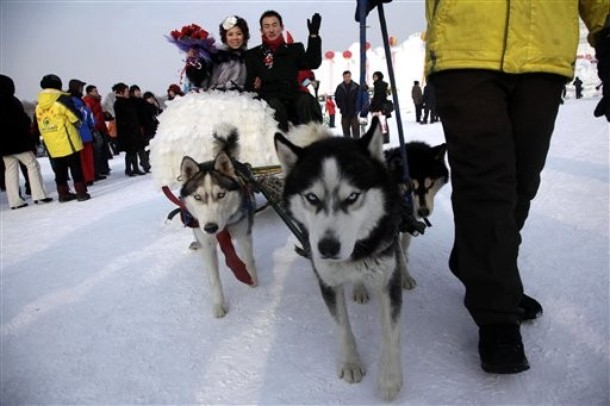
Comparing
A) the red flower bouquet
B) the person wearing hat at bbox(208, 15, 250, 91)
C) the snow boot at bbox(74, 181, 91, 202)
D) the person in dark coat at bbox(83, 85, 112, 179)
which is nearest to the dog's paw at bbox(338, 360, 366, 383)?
the person wearing hat at bbox(208, 15, 250, 91)

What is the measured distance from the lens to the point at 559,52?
1.41 meters

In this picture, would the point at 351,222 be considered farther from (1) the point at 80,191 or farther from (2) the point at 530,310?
(1) the point at 80,191

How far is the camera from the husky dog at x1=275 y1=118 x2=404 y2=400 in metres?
1.48

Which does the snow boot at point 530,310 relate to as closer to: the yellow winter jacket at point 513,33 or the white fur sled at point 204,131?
the yellow winter jacket at point 513,33

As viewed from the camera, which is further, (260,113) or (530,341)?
Result: (260,113)

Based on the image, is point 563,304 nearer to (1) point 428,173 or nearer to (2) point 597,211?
(1) point 428,173

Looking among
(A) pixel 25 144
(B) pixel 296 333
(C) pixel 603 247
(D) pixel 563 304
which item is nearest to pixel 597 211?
(C) pixel 603 247

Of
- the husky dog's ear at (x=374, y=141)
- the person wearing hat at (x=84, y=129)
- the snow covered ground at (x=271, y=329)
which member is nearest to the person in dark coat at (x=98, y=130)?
the person wearing hat at (x=84, y=129)

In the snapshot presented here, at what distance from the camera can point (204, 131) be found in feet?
10.3

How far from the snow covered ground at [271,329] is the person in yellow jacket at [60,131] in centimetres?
285

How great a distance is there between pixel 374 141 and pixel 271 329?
43.9 inches

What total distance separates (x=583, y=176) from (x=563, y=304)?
10.3 ft

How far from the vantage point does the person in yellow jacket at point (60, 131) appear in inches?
234

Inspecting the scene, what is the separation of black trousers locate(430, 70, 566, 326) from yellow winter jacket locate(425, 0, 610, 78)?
0.05 m
